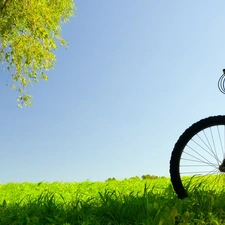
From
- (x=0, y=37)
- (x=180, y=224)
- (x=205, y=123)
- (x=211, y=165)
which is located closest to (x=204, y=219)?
(x=180, y=224)

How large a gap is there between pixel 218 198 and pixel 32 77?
11.4m

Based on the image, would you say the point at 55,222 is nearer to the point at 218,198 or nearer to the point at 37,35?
the point at 218,198

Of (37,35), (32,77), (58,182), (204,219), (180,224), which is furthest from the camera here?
(32,77)

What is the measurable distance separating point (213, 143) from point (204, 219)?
94cm

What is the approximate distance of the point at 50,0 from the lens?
15734 millimetres

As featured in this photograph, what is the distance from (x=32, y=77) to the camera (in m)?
15.6

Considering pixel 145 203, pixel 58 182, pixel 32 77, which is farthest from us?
pixel 32 77

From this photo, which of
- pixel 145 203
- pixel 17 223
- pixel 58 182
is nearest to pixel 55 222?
pixel 17 223

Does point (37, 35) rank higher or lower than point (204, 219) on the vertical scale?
higher

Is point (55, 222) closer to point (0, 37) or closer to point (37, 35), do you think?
point (37, 35)

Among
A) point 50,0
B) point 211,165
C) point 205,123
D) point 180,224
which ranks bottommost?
point 180,224

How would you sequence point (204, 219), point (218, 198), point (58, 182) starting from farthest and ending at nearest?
point (58, 182) → point (218, 198) → point (204, 219)

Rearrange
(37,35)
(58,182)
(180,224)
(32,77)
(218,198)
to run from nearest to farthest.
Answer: (180,224)
(218,198)
(58,182)
(37,35)
(32,77)

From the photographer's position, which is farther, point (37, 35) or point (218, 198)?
point (37, 35)
